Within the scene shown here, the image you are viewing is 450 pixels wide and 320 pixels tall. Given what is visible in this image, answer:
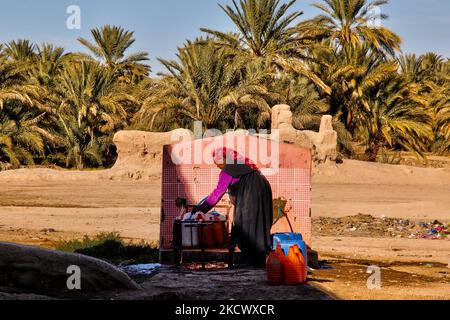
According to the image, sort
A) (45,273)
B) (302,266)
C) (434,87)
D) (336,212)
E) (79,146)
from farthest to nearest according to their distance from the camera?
1. (434,87)
2. (79,146)
3. (336,212)
4. (302,266)
5. (45,273)

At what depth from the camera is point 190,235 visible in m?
9.52

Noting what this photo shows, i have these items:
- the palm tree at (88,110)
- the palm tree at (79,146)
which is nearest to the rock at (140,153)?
the palm tree at (79,146)

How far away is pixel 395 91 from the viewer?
35.9 metres

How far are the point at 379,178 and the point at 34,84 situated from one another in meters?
14.8

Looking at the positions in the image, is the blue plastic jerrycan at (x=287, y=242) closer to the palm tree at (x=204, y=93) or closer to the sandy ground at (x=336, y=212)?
the sandy ground at (x=336, y=212)

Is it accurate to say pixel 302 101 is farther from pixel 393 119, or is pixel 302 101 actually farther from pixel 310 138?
pixel 310 138

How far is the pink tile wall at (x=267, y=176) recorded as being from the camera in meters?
10.3

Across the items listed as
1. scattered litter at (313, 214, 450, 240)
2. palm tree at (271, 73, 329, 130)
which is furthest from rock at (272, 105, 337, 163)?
scattered litter at (313, 214, 450, 240)

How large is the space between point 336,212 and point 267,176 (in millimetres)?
9951

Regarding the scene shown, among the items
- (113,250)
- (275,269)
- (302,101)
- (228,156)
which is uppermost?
(302,101)

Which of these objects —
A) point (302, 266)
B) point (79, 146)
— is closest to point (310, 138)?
point (79, 146)

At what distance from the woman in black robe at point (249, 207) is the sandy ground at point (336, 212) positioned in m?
0.83

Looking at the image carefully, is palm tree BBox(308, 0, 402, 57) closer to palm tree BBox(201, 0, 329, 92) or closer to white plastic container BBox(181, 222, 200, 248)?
palm tree BBox(201, 0, 329, 92)

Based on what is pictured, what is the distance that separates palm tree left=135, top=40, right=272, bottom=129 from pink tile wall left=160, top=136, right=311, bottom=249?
17317mm
